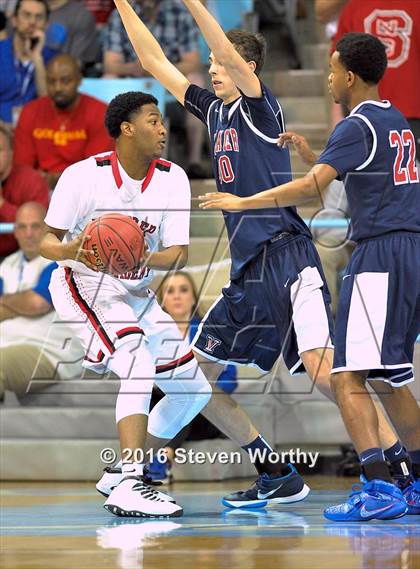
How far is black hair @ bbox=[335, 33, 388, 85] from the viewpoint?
19.0 feet

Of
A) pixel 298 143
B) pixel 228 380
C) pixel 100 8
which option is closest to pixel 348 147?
pixel 298 143

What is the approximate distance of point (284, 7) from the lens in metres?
11.9

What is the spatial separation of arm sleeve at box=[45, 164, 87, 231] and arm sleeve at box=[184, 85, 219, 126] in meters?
0.76

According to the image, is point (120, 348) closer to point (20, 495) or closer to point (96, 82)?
point (20, 495)

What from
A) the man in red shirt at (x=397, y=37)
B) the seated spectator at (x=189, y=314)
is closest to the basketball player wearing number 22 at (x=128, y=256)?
the seated spectator at (x=189, y=314)

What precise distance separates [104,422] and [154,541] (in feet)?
9.96

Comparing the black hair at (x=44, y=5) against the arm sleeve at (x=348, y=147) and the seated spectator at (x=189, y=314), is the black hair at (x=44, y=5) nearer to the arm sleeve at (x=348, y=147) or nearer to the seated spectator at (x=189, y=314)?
the seated spectator at (x=189, y=314)

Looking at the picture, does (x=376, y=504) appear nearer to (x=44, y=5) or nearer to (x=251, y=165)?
(x=251, y=165)

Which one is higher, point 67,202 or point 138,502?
point 67,202

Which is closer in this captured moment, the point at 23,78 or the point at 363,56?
the point at 363,56

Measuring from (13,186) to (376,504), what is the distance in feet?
15.2

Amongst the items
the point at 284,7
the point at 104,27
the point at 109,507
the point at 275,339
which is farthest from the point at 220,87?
the point at 284,7

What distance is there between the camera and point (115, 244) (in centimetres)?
609

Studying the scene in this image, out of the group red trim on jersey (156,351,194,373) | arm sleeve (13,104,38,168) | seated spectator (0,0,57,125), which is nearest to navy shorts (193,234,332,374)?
red trim on jersey (156,351,194,373)
